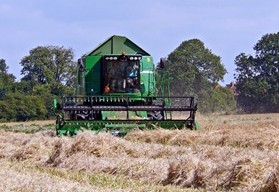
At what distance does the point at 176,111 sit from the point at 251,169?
8210 mm

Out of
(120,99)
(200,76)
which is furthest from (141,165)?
(200,76)

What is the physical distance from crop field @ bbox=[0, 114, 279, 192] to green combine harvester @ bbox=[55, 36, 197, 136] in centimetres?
148

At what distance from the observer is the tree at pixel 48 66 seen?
193 ft

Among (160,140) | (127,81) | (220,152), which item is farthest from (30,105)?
(220,152)

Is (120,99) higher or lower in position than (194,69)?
lower

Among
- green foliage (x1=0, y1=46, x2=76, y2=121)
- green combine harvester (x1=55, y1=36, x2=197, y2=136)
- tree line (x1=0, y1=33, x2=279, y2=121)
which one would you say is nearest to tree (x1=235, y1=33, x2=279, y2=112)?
tree line (x1=0, y1=33, x2=279, y2=121)

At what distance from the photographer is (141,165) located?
7.89 meters

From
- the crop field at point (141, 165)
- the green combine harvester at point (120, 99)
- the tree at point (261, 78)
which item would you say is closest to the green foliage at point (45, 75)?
the tree at point (261, 78)

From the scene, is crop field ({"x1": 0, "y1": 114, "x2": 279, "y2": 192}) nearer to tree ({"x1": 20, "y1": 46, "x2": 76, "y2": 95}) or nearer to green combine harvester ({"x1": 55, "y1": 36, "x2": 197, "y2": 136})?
green combine harvester ({"x1": 55, "y1": 36, "x2": 197, "y2": 136})

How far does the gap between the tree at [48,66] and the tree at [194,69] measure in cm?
949

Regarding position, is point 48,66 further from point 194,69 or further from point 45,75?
point 194,69

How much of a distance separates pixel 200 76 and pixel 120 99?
4280cm

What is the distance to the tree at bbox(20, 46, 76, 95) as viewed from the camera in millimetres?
58844

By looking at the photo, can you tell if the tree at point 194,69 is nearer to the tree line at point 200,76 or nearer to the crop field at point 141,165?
the tree line at point 200,76
